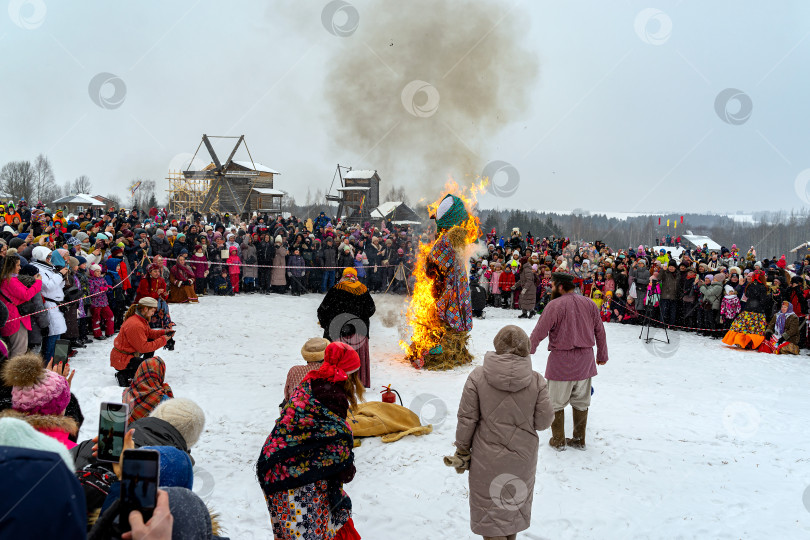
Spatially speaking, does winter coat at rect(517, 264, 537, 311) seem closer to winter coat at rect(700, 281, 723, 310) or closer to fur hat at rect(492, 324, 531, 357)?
winter coat at rect(700, 281, 723, 310)

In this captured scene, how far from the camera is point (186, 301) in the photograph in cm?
1401

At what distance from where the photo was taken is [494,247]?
20.0 metres

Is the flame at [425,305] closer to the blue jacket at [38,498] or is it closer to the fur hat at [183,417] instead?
the fur hat at [183,417]

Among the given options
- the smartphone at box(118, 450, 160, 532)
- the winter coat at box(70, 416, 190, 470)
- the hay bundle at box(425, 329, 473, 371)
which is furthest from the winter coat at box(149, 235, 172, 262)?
the smartphone at box(118, 450, 160, 532)

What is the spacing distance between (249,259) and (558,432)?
40.2 ft

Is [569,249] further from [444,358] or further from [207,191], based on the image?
[207,191]

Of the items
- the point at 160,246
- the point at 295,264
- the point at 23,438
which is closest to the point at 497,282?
the point at 295,264

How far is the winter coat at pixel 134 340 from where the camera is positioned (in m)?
6.85

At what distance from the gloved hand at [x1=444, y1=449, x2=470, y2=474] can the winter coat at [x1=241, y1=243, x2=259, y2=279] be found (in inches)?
526

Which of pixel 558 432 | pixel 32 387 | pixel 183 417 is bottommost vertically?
pixel 558 432

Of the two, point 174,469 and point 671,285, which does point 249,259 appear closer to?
point 671,285

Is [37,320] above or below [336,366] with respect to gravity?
below

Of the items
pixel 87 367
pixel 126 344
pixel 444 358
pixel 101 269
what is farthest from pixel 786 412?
pixel 101 269

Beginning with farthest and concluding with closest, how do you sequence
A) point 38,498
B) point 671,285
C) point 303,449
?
point 671,285 < point 303,449 < point 38,498
